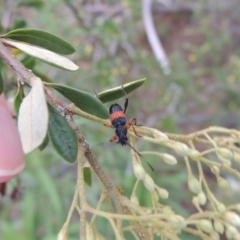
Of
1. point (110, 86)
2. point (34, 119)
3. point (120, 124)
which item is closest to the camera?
point (34, 119)

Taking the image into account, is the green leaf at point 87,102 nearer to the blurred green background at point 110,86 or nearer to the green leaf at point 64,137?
the green leaf at point 64,137

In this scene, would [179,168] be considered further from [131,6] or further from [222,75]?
[131,6]

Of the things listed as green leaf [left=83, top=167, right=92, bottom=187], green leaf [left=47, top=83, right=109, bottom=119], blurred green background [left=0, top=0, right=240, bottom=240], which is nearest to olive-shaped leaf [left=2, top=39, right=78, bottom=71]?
green leaf [left=47, top=83, right=109, bottom=119]

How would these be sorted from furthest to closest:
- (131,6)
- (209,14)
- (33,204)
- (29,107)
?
(209,14) < (131,6) < (33,204) < (29,107)

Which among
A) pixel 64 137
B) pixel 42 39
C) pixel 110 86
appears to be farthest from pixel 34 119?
pixel 110 86

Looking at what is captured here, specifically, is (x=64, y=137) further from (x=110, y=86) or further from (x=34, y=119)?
(x=110, y=86)

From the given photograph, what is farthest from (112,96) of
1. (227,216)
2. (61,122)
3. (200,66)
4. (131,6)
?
(200,66)

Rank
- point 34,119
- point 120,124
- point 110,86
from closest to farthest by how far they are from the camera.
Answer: point 34,119 → point 120,124 → point 110,86

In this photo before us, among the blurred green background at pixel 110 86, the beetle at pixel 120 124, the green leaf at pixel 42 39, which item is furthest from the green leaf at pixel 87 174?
the blurred green background at pixel 110 86
